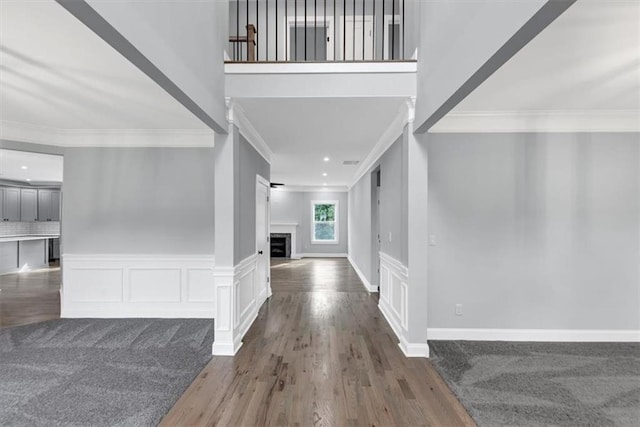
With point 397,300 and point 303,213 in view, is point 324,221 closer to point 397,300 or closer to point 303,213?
point 303,213

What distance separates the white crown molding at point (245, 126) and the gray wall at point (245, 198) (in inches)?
3.0

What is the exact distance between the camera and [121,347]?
122 inches

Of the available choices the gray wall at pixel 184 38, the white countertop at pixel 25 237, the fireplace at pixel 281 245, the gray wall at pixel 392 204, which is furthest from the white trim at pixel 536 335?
the white countertop at pixel 25 237

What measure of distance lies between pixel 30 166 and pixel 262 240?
547cm

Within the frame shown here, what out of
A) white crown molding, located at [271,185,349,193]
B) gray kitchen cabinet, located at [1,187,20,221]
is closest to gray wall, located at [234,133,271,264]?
white crown molding, located at [271,185,349,193]

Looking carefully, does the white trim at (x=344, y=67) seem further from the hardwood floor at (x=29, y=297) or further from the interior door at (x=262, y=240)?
the hardwood floor at (x=29, y=297)

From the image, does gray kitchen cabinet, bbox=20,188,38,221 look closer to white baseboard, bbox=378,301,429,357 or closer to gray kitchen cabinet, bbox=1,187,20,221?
gray kitchen cabinet, bbox=1,187,20,221

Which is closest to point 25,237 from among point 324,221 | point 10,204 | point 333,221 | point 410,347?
point 10,204

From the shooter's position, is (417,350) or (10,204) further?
(10,204)

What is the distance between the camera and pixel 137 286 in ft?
13.2

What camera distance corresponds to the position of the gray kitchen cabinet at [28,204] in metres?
8.23

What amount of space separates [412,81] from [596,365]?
10.6ft

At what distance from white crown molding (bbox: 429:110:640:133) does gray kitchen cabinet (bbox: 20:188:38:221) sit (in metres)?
11.0

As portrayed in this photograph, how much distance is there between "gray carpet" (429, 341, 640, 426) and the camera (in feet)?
6.77
